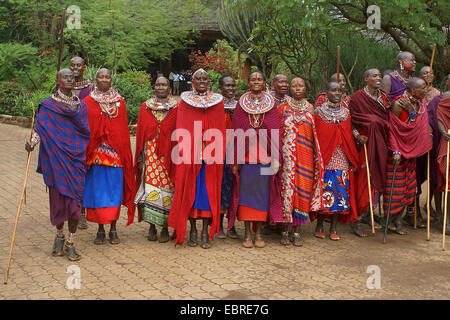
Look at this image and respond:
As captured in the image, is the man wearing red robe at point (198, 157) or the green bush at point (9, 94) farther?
the green bush at point (9, 94)

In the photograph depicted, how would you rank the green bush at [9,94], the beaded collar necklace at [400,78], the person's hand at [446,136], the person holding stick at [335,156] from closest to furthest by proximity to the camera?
the person holding stick at [335,156] → the person's hand at [446,136] → the beaded collar necklace at [400,78] → the green bush at [9,94]

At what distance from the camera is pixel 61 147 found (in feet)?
17.9

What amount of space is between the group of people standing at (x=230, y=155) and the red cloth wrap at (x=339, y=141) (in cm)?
1

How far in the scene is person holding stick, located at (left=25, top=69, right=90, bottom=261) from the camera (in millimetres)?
5422

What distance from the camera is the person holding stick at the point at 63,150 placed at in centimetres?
542

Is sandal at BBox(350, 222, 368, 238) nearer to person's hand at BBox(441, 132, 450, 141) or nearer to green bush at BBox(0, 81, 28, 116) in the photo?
person's hand at BBox(441, 132, 450, 141)

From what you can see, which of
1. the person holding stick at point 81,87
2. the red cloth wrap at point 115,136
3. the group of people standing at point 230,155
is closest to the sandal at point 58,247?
the group of people standing at point 230,155

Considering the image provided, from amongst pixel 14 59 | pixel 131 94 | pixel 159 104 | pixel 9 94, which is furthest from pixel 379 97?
pixel 14 59

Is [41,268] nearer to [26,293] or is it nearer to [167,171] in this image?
[26,293]

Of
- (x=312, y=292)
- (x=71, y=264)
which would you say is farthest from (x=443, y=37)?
(x=71, y=264)

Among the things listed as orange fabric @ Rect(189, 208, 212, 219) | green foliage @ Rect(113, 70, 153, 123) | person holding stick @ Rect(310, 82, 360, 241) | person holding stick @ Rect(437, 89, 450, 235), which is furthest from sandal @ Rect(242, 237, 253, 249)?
green foliage @ Rect(113, 70, 153, 123)

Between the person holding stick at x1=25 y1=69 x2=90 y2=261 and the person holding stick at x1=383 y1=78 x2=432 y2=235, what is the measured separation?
3813 mm

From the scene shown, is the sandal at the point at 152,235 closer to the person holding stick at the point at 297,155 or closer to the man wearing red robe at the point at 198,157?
the man wearing red robe at the point at 198,157

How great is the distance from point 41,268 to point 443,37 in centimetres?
805
